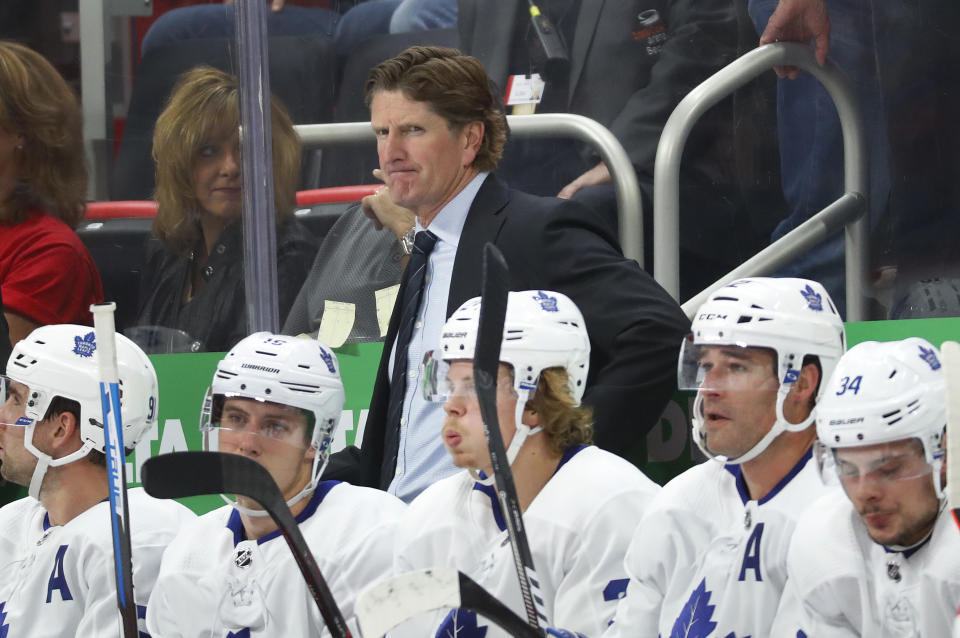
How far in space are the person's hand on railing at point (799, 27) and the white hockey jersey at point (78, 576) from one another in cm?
159

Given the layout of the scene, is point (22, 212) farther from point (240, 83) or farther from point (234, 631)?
point (234, 631)

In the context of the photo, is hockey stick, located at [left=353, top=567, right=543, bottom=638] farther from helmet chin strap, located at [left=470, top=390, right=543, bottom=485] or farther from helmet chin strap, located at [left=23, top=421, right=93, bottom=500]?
helmet chin strap, located at [left=23, top=421, right=93, bottom=500]

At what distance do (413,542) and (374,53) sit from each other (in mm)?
1509

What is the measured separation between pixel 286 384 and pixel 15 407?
0.64m

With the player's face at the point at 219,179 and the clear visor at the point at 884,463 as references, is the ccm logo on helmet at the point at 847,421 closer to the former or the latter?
the clear visor at the point at 884,463

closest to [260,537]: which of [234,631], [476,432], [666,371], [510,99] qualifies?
[234,631]

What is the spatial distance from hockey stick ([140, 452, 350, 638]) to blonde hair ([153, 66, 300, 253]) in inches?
66.0

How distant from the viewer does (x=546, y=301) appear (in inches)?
99.4

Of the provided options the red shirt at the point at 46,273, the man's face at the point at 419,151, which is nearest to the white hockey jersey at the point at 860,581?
the man's face at the point at 419,151

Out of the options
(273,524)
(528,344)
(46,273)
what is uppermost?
(46,273)

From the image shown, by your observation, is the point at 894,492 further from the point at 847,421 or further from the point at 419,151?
the point at 419,151

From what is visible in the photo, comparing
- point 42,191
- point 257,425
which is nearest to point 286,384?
point 257,425

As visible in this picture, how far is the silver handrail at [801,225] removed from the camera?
3047 mm

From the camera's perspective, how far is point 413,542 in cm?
253
